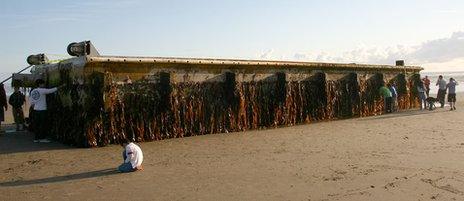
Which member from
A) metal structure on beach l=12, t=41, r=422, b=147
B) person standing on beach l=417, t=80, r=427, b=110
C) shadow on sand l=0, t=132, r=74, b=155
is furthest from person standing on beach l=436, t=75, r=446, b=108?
shadow on sand l=0, t=132, r=74, b=155

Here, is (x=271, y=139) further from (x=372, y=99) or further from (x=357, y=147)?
(x=372, y=99)

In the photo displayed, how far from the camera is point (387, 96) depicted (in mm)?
18438

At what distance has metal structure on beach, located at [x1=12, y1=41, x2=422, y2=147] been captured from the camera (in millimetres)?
10242

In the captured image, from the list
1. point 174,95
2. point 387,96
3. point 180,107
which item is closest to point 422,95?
point 387,96

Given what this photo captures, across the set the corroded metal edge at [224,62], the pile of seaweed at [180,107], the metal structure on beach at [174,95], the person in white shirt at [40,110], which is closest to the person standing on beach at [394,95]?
the corroded metal edge at [224,62]

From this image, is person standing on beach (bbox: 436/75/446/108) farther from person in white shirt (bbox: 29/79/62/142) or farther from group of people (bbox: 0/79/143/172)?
person in white shirt (bbox: 29/79/62/142)

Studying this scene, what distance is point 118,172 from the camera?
7418 millimetres

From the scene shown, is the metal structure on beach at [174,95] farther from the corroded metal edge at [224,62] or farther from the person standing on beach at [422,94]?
the person standing on beach at [422,94]

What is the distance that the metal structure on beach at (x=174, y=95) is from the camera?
33.6ft

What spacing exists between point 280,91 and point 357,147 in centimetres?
470

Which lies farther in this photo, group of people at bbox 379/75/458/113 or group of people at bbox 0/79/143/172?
group of people at bbox 379/75/458/113

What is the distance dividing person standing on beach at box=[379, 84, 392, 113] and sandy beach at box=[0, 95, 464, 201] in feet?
21.8

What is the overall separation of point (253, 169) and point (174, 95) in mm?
4518

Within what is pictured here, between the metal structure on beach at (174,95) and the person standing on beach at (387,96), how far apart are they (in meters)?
2.58
